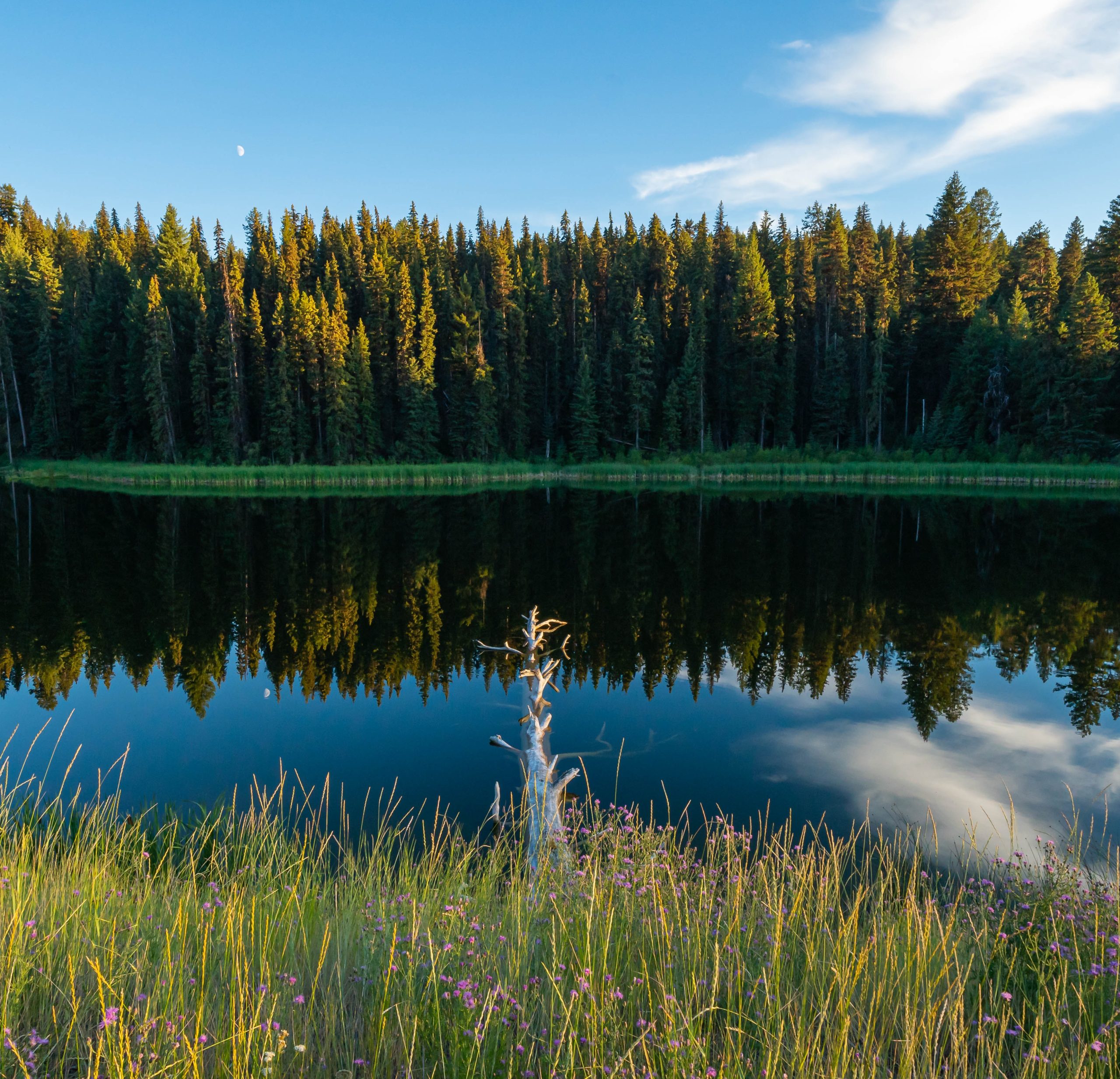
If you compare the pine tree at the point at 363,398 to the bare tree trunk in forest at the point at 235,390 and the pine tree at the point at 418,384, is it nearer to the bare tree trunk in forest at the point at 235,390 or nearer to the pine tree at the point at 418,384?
the pine tree at the point at 418,384

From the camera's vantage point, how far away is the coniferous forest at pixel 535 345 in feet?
182

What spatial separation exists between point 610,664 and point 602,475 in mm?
42357

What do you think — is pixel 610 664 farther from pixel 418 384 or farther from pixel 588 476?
pixel 418 384

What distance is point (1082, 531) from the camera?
25.8 meters

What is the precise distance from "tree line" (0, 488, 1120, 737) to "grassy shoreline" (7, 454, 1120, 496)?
15485 millimetres

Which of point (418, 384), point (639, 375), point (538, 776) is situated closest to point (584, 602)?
point (538, 776)

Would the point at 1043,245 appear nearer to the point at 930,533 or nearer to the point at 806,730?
the point at 930,533

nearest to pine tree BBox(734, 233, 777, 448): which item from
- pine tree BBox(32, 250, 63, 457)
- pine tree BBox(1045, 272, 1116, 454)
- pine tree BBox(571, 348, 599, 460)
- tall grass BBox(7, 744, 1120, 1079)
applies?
pine tree BBox(571, 348, 599, 460)

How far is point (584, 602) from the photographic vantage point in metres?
16.9

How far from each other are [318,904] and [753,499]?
3775 cm

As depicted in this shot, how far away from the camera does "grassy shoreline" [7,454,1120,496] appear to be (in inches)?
1719

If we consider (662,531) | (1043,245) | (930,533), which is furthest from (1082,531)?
(1043,245)

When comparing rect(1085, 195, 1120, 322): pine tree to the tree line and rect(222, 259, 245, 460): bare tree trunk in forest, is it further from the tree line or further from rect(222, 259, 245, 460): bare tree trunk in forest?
rect(222, 259, 245, 460): bare tree trunk in forest

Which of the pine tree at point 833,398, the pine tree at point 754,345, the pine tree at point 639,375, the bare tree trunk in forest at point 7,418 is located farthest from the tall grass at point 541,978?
the bare tree trunk in forest at point 7,418
